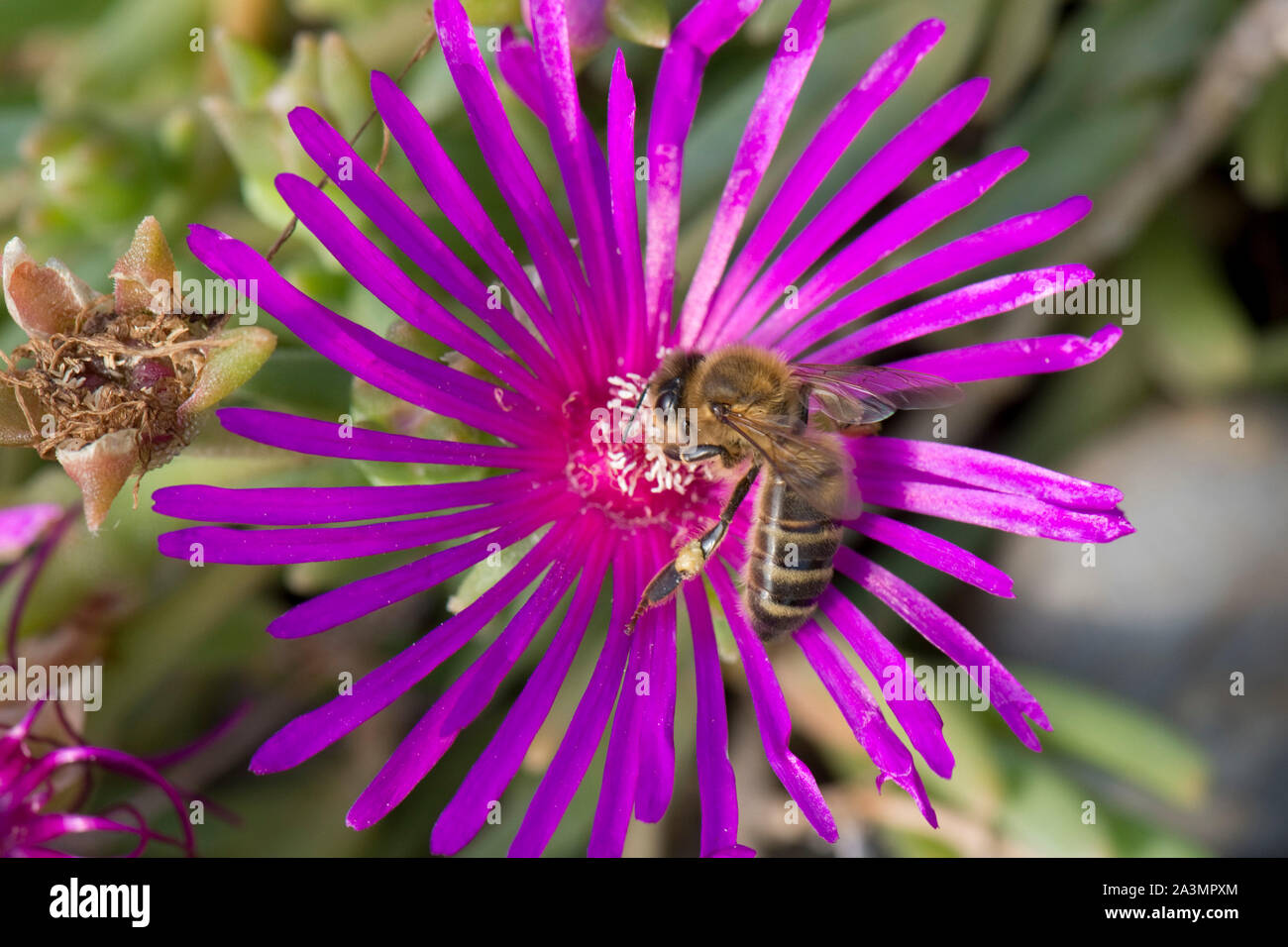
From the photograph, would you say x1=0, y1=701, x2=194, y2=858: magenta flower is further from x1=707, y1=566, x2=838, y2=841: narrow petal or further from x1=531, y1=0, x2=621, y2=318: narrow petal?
x1=531, y1=0, x2=621, y2=318: narrow petal

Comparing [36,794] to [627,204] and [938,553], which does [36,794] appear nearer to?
[627,204]

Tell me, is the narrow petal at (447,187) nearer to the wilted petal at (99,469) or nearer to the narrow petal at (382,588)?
the narrow petal at (382,588)

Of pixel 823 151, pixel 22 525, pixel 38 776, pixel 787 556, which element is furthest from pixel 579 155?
pixel 38 776

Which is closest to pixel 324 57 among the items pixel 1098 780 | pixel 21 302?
pixel 21 302

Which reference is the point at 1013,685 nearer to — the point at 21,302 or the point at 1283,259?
the point at 21,302

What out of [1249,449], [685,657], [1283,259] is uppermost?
[1283,259]
